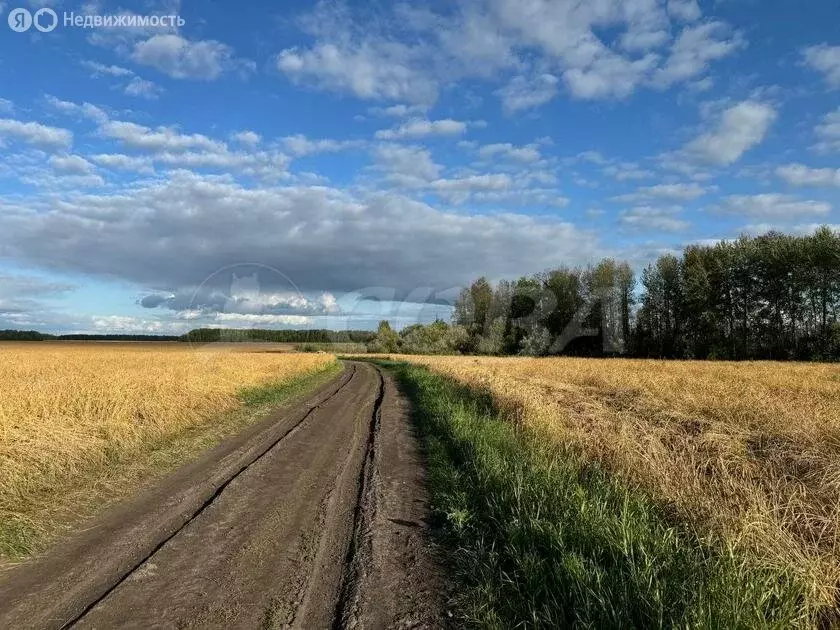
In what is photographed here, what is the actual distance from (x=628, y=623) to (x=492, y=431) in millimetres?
7073

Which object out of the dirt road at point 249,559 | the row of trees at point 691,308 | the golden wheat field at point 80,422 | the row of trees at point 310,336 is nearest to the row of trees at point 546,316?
the row of trees at point 691,308

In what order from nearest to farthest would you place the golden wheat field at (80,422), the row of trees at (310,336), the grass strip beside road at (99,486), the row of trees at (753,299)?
the grass strip beside road at (99,486) < the golden wheat field at (80,422) < the row of trees at (753,299) < the row of trees at (310,336)

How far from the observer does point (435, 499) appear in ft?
24.7

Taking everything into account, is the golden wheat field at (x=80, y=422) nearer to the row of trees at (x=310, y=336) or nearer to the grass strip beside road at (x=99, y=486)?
the grass strip beside road at (x=99, y=486)

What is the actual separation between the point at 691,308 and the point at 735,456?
182 feet

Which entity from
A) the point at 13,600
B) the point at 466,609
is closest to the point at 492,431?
the point at 466,609

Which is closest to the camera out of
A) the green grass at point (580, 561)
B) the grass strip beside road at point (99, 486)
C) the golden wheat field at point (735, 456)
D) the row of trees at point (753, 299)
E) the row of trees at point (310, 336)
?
the green grass at point (580, 561)

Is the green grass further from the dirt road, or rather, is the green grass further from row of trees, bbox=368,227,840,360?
row of trees, bbox=368,227,840,360

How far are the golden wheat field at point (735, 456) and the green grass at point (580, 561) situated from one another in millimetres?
337

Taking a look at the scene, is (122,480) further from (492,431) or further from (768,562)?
(768,562)

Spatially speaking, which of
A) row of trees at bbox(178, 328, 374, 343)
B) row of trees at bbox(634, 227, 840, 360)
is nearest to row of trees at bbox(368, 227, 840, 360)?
row of trees at bbox(634, 227, 840, 360)

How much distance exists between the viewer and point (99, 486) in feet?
26.9

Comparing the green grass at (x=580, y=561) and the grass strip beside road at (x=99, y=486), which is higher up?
the green grass at (x=580, y=561)

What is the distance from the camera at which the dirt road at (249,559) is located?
4.34 m
